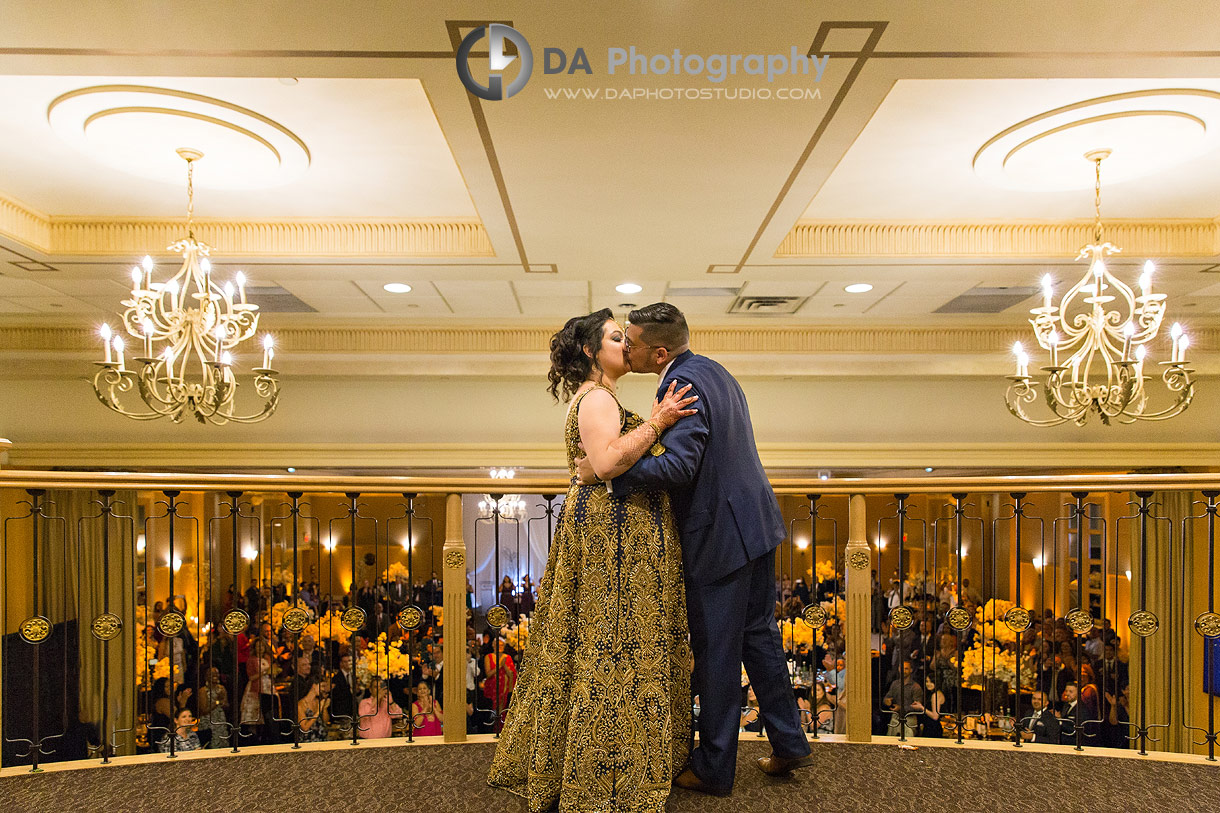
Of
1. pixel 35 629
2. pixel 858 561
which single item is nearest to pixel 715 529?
pixel 858 561

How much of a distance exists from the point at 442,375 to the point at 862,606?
6.34 metres

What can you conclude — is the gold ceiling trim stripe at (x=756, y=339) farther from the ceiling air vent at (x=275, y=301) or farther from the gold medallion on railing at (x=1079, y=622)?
the gold medallion on railing at (x=1079, y=622)

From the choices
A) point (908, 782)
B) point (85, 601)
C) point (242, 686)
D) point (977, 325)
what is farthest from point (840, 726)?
point (85, 601)

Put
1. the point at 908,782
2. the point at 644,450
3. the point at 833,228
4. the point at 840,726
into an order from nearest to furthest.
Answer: the point at 644,450 → the point at 908,782 → the point at 833,228 → the point at 840,726

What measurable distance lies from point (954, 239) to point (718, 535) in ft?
13.8

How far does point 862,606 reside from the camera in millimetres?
3008

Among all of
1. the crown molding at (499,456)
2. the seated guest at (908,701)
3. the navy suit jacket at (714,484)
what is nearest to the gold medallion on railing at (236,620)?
the navy suit jacket at (714,484)

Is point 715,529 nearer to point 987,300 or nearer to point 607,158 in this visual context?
point 607,158

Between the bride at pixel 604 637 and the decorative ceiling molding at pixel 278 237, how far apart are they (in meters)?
3.33

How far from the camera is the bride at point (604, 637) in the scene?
2.13m

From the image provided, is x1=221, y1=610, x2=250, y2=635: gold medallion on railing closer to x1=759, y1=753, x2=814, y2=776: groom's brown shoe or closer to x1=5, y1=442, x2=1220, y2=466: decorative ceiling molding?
x1=759, y1=753, x2=814, y2=776: groom's brown shoe

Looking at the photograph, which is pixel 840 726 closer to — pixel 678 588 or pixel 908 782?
pixel 908 782

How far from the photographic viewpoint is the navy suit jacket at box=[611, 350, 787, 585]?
2.19 m

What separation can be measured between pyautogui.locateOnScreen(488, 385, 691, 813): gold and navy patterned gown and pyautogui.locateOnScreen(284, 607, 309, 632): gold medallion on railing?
1.14 meters
